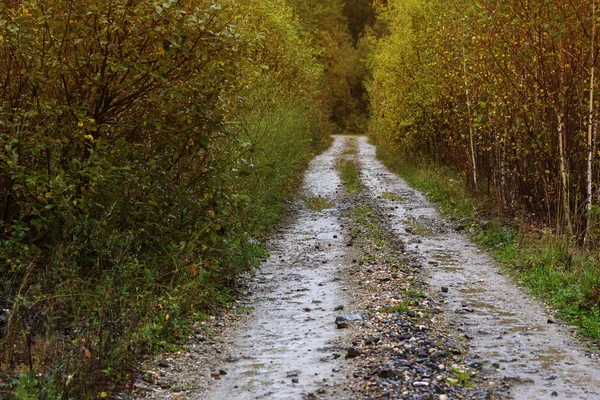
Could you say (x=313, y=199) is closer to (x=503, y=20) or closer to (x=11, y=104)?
(x=503, y=20)

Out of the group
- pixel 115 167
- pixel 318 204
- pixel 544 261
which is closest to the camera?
pixel 115 167

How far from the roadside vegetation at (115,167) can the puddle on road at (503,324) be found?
337 cm

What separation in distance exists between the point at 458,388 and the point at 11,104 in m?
6.11

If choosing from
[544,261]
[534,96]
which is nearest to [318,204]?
[534,96]

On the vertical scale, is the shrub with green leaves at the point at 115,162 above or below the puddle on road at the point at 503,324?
above

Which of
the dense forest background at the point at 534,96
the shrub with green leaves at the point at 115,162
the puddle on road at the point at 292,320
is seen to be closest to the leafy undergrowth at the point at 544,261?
the dense forest background at the point at 534,96

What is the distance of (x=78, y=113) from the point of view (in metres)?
7.85

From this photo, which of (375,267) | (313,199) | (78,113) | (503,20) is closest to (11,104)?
(78,113)

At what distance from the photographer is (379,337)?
25.0ft

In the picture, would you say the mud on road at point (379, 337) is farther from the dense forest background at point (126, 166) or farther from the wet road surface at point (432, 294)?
the dense forest background at point (126, 166)

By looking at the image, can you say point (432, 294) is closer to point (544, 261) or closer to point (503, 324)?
point (503, 324)

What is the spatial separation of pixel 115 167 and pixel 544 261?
270 inches

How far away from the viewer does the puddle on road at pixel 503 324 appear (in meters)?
6.36

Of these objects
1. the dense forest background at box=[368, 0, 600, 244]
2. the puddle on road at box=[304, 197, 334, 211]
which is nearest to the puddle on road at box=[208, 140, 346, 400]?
the puddle on road at box=[304, 197, 334, 211]
